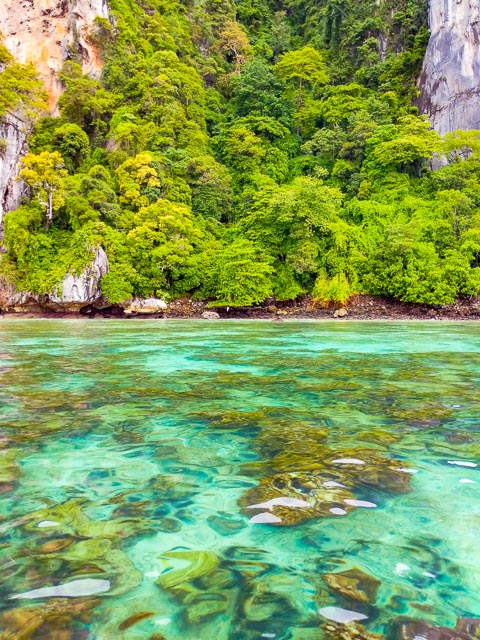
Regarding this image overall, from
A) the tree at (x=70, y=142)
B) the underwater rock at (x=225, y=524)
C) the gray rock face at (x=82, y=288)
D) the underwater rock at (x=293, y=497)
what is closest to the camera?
the underwater rock at (x=225, y=524)

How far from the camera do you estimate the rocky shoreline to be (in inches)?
986

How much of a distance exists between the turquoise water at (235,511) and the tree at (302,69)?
4525 cm

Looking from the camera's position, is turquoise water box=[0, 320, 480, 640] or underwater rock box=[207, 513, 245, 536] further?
underwater rock box=[207, 513, 245, 536]

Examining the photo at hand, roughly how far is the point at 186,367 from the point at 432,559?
551 centimetres

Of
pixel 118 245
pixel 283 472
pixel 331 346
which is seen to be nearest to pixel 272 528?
pixel 283 472

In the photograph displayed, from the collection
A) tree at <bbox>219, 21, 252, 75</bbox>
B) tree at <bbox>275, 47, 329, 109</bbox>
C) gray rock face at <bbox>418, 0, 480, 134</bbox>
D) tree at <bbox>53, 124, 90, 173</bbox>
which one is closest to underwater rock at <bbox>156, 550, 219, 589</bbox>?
tree at <bbox>53, 124, 90, 173</bbox>

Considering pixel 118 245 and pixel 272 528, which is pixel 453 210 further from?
pixel 272 528

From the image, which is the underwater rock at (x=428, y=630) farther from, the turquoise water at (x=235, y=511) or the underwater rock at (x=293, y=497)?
the underwater rock at (x=293, y=497)

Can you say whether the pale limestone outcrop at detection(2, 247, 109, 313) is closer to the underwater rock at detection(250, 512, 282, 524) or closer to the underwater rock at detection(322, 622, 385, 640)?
the underwater rock at detection(250, 512, 282, 524)

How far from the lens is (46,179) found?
27.0 m

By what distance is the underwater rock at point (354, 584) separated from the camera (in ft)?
4.96

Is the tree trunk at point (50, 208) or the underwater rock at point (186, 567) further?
the tree trunk at point (50, 208)

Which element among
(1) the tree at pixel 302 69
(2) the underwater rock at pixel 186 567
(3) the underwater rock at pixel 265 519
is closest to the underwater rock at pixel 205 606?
(2) the underwater rock at pixel 186 567

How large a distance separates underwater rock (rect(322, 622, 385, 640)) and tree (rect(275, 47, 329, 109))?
47.5 m
